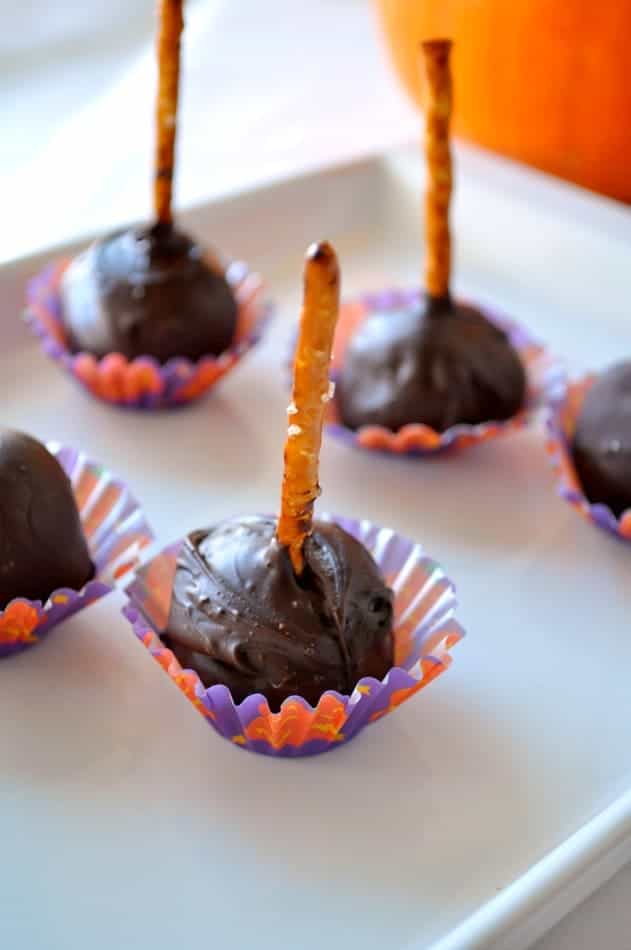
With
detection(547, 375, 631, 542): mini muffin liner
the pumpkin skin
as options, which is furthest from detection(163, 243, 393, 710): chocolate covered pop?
the pumpkin skin

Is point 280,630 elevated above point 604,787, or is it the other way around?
point 280,630

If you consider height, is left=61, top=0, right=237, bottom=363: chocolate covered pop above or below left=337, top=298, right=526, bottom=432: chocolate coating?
above

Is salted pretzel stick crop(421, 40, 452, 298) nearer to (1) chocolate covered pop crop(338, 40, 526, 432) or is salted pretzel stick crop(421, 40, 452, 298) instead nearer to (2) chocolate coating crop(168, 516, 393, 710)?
(1) chocolate covered pop crop(338, 40, 526, 432)

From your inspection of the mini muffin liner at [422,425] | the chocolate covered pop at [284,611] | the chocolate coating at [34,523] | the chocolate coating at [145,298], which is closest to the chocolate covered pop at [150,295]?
the chocolate coating at [145,298]

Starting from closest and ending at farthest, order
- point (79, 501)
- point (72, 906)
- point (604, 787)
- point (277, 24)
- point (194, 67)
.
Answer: point (72, 906) → point (604, 787) → point (79, 501) → point (194, 67) → point (277, 24)

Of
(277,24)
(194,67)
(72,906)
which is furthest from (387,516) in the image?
(277,24)

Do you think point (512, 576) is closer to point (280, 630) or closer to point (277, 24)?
point (280, 630)

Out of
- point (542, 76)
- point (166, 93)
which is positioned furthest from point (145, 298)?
point (542, 76)
